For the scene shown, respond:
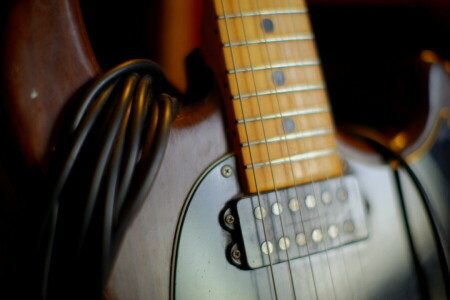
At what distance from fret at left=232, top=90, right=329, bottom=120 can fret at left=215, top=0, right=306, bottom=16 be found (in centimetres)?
12

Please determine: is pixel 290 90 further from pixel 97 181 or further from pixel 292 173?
pixel 97 181

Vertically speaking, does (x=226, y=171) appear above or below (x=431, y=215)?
above

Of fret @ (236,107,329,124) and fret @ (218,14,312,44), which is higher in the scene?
fret @ (218,14,312,44)

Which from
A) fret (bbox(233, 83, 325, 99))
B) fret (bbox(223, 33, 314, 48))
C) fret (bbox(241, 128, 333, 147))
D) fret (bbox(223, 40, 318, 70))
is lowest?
fret (bbox(241, 128, 333, 147))

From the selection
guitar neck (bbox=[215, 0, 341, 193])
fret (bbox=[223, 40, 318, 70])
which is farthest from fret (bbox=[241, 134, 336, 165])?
fret (bbox=[223, 40, 318, 70])

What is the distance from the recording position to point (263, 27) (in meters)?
0.44

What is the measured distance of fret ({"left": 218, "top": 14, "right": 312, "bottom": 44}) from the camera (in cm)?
42

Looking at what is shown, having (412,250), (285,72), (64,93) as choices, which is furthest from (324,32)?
(64,93)

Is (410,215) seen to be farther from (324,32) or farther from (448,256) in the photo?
(324,32)

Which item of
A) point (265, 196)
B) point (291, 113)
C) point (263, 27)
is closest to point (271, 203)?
point (265, 196)

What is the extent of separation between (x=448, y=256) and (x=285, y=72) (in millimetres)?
320

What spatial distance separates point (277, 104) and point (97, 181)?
0.24 metres

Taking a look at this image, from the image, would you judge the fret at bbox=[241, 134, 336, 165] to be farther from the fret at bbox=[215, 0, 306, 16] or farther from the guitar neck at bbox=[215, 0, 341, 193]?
the fret at bbox=[215, 0, 306, 16]

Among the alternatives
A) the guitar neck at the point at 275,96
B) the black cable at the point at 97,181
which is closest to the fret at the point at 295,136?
the guitar neck at the point at 275,96
